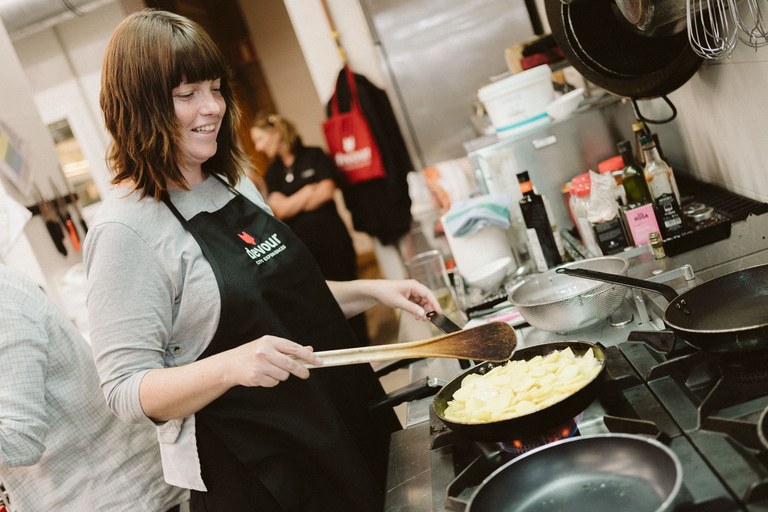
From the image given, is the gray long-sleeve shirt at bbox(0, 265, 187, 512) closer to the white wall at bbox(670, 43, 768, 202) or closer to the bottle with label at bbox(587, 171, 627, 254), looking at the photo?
the bottle with label at bbox(587, 171, 627, 254)

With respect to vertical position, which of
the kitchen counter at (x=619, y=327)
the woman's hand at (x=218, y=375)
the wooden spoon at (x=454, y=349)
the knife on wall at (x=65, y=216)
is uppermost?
the knife on wall at (x=65, y=216)

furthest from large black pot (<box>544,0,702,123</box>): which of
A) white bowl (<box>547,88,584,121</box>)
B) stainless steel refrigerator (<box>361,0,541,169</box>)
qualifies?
stainless steel refrigerator (<box>361,0,541,169</box>)

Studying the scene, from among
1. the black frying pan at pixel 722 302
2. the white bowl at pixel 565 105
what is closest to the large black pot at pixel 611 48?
the white bowl at pixel 565 105

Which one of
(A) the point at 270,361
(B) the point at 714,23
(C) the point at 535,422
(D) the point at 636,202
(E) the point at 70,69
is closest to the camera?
(C) the point at 535,422

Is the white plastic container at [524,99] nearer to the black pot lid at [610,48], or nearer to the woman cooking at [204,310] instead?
the black pot lid at [610,48]

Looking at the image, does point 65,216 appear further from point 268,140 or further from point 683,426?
point 683,426

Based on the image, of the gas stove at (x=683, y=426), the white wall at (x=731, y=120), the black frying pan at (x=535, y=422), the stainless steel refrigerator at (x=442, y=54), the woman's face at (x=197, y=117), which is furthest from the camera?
the stainless steel refrigerator at (x=442, y=54)

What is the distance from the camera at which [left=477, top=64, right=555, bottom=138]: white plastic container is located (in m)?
2.37

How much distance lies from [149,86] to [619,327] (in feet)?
3.77

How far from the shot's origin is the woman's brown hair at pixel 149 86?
133 cm

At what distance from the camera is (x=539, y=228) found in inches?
78.4

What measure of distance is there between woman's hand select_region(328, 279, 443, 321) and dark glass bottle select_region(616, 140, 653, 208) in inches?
27.8

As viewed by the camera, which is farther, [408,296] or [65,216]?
[65,216]

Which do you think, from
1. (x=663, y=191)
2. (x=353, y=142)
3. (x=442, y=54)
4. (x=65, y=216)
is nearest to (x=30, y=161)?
(x=65, y=216)
